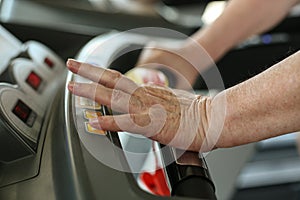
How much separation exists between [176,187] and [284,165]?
1705 millimetres

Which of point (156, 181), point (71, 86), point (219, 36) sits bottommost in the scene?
point (156, 181)

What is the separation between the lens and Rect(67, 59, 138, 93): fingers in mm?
881

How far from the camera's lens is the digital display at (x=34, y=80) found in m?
1.05

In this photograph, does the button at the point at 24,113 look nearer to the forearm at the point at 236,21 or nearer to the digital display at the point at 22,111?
the digital display at the point at 22,111

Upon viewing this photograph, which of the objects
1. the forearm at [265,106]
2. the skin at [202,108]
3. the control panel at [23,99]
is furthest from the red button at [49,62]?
the forearm at [265,106]

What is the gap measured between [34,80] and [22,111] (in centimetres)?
18

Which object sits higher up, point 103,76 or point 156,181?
point 103,76

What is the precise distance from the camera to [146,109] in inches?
33.7

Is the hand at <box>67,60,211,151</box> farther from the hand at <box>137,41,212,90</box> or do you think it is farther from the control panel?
the hand at <box>137,41,212,90</box>

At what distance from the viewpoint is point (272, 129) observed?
2.68ft

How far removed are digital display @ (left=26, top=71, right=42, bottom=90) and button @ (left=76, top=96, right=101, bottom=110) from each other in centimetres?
18

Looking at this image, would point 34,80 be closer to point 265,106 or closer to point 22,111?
point 22,111

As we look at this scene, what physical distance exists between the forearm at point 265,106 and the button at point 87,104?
21 cm

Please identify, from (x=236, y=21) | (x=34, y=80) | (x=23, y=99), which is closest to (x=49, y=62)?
(x=34, y=80)
